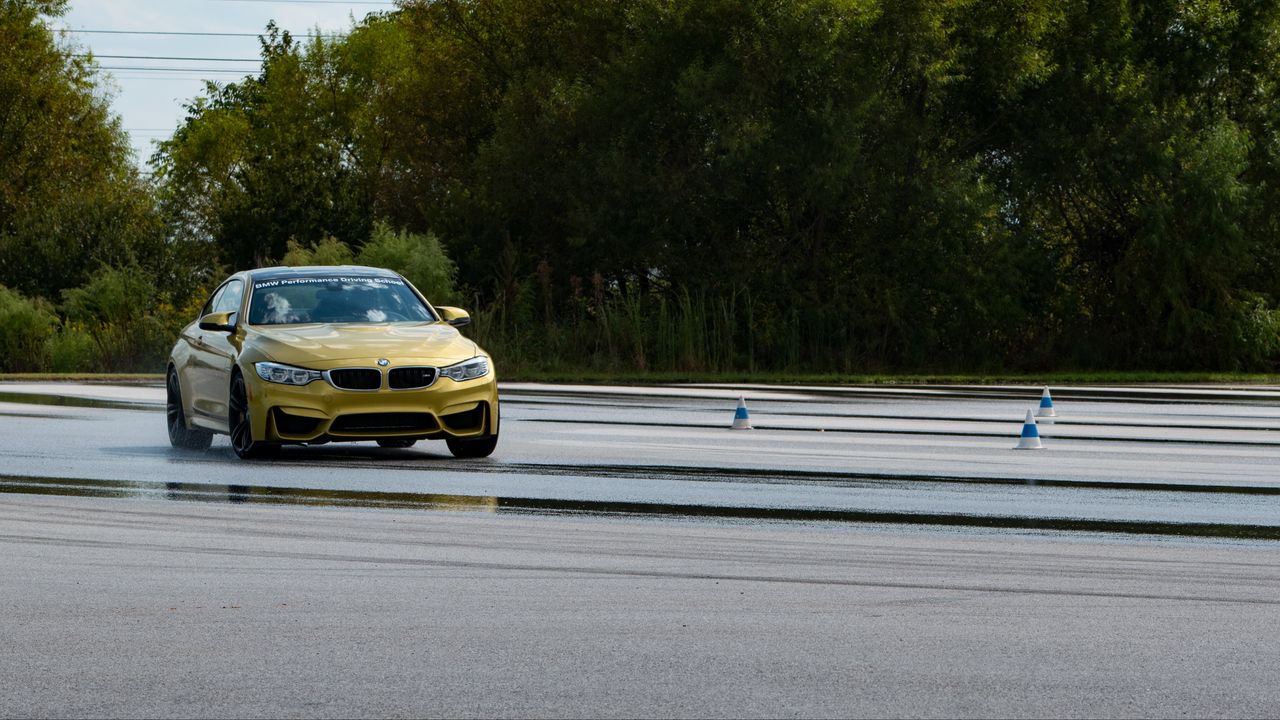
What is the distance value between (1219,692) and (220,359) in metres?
11.1

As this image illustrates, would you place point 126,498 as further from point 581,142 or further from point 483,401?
point 581,142

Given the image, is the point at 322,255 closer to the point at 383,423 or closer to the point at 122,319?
the point at 122,319

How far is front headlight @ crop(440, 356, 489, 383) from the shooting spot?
14945 millimetres

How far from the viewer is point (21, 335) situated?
36.4 metres

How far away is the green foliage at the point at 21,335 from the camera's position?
118 ft

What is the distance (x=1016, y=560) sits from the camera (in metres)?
9.34

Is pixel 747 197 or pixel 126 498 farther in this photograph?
pixel 747 197

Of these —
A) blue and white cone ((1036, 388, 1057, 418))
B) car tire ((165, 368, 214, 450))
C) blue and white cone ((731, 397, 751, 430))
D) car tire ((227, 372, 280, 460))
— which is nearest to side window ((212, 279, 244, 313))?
car tire ((165, 368, 214, 450))

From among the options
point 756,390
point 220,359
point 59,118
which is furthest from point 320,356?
point 59,118

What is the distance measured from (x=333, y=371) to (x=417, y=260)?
67.2 ft

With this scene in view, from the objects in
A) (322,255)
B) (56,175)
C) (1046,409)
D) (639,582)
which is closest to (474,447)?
(639,582)

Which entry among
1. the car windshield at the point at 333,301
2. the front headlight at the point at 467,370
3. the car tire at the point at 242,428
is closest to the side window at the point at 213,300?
the car windshield at the point at 333,301

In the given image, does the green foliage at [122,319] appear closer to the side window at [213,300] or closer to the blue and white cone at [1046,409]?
the side window at [213,300]

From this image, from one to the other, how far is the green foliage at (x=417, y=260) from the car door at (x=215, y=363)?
1725 cm
